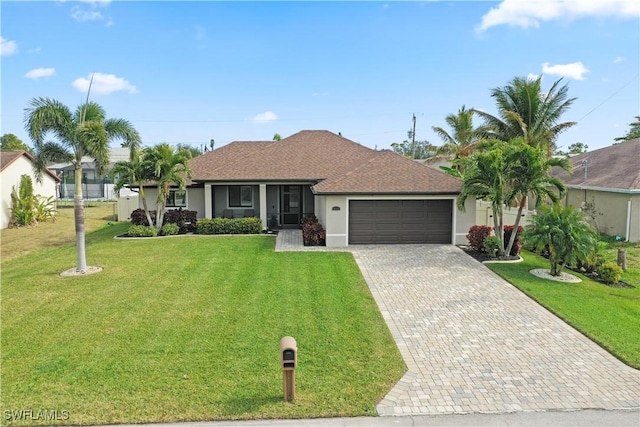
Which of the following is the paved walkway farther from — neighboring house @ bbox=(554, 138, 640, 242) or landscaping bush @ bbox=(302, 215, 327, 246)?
neighboring house @ bbox=(554, 138, 640, 242)

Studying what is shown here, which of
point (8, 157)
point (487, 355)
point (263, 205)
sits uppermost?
point (8, 157)

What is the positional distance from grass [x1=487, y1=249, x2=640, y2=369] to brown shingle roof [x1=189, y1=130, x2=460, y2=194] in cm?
502

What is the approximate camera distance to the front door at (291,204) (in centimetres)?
2178

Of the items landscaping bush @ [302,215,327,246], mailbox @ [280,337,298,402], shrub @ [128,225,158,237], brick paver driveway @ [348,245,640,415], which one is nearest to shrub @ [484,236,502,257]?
brick paver driveway @ [348,245,640,415]

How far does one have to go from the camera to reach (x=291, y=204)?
21875 mm

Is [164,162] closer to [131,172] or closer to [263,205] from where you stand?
[131,172]

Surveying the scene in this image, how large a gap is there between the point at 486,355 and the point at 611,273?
25.0 feet

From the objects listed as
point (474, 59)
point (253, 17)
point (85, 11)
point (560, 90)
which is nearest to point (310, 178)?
point (253, 17)

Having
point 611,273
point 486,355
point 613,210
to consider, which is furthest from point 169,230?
point 613,210

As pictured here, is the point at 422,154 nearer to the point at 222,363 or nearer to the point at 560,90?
the point at 560,90

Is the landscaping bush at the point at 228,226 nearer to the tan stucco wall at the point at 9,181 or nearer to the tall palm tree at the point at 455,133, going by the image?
the tan stucco wall at the point at 9,181

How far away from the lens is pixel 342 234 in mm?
16812

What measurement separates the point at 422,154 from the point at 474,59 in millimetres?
67153

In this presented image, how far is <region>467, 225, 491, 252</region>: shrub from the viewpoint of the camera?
1548cm
